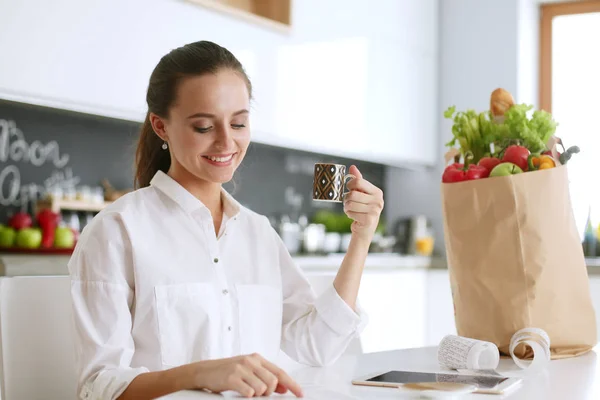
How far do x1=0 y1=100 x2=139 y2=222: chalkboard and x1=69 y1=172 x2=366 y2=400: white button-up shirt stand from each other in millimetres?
1533

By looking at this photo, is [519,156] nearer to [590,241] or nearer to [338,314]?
[338,314]

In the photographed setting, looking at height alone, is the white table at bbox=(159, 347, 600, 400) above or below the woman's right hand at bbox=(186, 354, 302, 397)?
below

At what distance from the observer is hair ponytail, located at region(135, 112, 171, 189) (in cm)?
159

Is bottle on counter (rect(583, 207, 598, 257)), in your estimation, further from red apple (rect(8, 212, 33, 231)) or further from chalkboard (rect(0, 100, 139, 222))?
red apple (rect(8, 212, 33, 231))

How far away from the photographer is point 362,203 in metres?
1.38

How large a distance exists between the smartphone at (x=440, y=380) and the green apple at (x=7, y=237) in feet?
6.05

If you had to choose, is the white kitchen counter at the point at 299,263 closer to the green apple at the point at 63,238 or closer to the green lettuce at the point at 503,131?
the green apple at the point at 63,238

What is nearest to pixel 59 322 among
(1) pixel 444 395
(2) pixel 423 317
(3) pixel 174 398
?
(3) pixel 174 398

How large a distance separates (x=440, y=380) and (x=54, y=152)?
2.27m

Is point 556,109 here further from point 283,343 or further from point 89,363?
point 89,363

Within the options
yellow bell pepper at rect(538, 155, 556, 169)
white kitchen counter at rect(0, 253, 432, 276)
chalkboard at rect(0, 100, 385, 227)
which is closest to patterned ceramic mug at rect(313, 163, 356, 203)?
yellow bell pepper at rect(538, 155, 556, 169)

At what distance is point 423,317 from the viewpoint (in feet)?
13.3

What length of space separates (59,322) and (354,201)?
0.51m

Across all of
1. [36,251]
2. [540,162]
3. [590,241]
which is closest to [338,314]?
[540,162]
